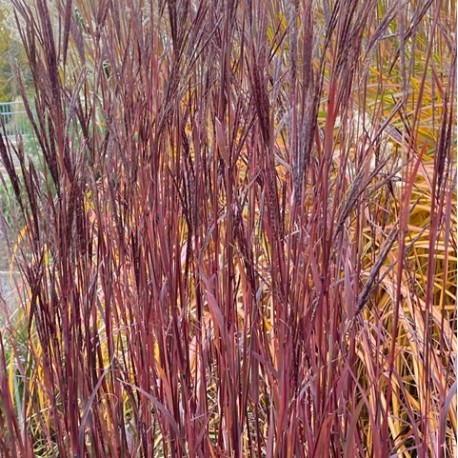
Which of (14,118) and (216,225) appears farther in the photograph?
(14,118)

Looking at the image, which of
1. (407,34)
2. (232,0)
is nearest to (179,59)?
(232,0)

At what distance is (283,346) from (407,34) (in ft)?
1.18

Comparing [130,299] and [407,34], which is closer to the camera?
[407,34]

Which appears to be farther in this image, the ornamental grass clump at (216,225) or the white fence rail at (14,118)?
the white fence rail at (14,118)

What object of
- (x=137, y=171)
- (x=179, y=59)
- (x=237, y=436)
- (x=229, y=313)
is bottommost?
(x=237, y=436)

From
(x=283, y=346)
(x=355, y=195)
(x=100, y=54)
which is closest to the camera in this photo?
(x=355, y=195)

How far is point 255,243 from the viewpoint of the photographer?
3.01 feet

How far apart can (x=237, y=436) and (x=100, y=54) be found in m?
0.49

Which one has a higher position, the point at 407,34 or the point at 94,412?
the point at 407,34

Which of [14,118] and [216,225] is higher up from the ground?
[14,118]

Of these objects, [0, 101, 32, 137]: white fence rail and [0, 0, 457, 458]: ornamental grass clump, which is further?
[0, 101, 32, 137]: white fence rail

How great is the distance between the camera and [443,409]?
71 centimetres

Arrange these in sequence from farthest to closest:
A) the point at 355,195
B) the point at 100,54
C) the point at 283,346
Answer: the point at 100,54 < the point at 283,346 < the point at 355,195

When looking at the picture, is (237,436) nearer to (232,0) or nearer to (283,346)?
(283,346)
